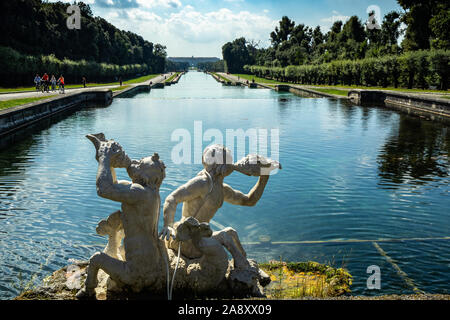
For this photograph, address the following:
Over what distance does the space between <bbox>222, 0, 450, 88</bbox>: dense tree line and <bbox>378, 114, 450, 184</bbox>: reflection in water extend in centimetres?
2387

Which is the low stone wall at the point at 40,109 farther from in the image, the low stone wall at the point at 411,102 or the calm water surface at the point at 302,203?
the low stone wall at the point at 411,102

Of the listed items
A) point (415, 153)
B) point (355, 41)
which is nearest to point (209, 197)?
point (415, 153)

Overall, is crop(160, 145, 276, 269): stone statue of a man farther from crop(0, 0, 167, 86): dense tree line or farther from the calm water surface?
crop(0, 0, 167, 86): dense tree line

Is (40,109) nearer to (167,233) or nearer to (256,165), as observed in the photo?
(256,165)

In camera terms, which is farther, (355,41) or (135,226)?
(355,41)

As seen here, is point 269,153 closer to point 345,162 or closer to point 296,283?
point 345,162

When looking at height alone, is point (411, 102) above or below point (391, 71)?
below

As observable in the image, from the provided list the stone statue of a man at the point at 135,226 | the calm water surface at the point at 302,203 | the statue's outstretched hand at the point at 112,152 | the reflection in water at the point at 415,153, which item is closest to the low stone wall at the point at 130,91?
the calm water surface at the point at 302,203

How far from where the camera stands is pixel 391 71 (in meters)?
47.0

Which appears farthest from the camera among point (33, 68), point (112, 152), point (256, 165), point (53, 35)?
point (53, 35)

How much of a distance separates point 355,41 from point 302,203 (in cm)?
6699

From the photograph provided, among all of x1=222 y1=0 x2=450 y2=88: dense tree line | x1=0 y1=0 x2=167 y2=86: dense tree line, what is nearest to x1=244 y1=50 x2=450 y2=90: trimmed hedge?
x1=222 y1=0 x2=450 y2=88: dense tree line

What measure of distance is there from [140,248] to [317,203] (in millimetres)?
6053
